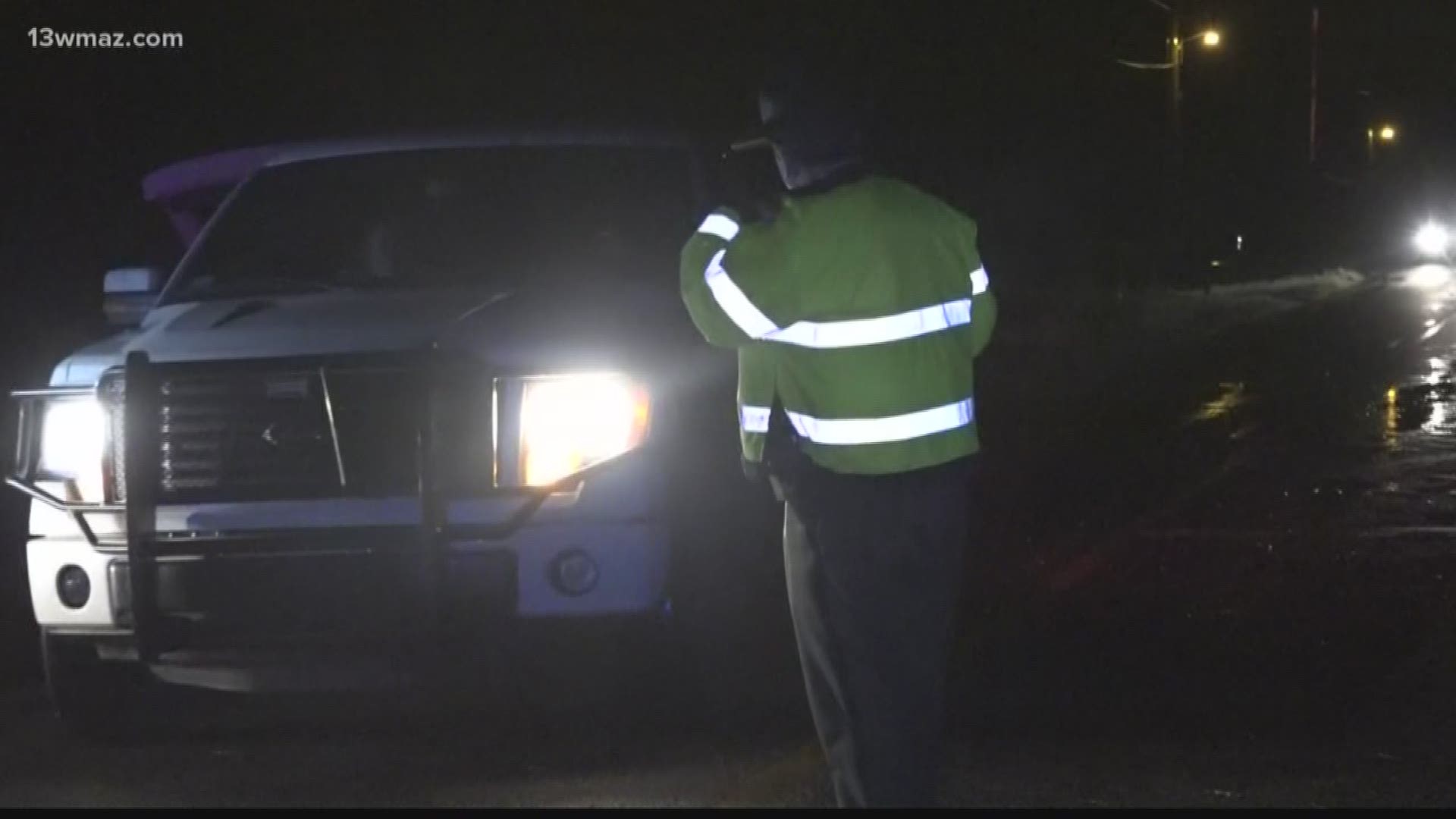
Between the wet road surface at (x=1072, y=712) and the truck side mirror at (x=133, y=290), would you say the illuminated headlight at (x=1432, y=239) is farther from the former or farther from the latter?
the truck side mirror at (x=133, y=290)

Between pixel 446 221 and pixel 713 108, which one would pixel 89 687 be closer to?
pixel 446 221

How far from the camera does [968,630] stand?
8688 mm

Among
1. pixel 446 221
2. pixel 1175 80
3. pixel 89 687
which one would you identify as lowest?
pixel 89 687

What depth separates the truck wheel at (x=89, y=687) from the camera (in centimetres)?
675

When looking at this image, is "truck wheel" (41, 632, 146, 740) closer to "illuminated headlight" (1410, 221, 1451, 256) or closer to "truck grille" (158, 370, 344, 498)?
"truck grille" (158, 370, 344, 498)

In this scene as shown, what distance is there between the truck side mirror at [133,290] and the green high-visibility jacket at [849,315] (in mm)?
3352

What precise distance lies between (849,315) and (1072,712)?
273cm

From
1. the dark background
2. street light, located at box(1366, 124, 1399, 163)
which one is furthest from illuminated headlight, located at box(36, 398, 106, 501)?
street light, located at box(1366, 124, 1399, 163)

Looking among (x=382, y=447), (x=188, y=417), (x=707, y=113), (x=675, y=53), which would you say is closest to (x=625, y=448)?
(x=382, y=447)

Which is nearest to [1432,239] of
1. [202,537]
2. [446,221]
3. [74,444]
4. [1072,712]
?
[1072,712]

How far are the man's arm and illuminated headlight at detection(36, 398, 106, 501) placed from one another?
2.42 meters

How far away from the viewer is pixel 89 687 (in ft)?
22.5

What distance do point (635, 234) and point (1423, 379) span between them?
47.9 feet

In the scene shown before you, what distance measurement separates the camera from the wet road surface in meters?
6.29
